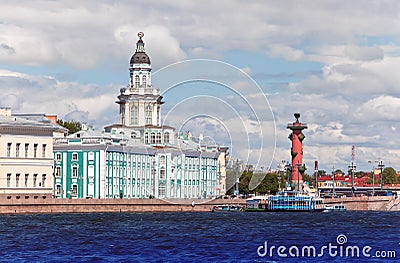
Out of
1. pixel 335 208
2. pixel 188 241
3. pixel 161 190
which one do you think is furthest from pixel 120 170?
pixel 188 241

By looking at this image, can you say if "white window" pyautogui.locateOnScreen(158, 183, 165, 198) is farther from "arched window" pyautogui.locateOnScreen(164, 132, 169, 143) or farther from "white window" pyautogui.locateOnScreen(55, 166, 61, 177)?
"white window" pyautogui.locateOnScreen(55, 166, 61, 177)

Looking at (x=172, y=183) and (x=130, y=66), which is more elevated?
(x=130, y=66)

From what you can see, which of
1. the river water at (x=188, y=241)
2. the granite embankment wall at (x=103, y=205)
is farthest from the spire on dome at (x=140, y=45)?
the river water at (x=188, y=241)

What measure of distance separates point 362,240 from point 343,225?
25389mm

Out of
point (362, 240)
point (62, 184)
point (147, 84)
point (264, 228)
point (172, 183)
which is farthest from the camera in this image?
point (147, 84)

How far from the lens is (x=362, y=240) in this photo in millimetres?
79250

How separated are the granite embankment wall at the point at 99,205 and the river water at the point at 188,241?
539 inches

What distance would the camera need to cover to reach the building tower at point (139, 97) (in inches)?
6663

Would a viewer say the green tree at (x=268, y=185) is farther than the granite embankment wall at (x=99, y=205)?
Yes

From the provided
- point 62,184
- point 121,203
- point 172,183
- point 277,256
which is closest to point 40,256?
point 277,256

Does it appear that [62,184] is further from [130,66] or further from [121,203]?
[130,66]

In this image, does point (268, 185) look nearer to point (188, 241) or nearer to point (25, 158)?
point (25, 158)

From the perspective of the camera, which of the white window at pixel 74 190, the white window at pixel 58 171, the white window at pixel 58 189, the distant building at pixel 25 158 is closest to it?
the distant building at pixel 25 158

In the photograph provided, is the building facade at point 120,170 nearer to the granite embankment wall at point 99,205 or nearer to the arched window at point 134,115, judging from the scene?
the granite embankment wall at point 99,205
